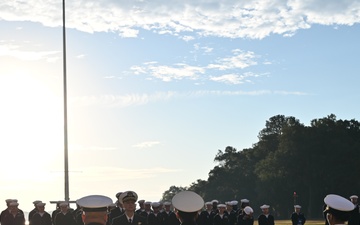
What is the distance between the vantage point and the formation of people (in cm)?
683

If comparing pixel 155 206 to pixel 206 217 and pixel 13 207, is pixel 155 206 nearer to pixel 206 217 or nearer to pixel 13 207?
pixel 206 217

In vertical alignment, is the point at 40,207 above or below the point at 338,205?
below

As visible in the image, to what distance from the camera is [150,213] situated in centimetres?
2562

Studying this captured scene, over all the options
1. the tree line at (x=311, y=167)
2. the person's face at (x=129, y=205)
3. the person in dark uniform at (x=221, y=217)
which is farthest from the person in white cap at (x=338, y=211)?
the tree line at (x=311, y=167)

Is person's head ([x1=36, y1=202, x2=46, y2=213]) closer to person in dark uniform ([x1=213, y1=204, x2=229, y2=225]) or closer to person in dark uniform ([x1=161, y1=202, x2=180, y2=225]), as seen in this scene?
person in dark uniform ([x1=161, y1=202, x2=180, y2=225])

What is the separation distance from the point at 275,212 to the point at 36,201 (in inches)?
2886

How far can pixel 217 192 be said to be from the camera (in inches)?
4747

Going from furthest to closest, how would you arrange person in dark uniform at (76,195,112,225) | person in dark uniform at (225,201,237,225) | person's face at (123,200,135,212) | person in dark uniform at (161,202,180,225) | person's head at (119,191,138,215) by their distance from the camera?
person in dark uniform at (225,201,237,225) → person in dark uniform at (161,202,180,225) → person's face at (123,200,135,212) → person's head at (119,191,138,215) → person in dark uniform at (76,195,112,225)

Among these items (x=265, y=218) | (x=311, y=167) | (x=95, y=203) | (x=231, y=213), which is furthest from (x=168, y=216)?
(x=311, y=167)

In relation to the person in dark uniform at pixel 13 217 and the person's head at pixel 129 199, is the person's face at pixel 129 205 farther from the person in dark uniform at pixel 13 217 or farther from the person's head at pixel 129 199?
the person in dark uniform at pixel 13 217

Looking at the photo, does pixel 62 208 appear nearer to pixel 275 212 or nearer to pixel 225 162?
pixel 275 212

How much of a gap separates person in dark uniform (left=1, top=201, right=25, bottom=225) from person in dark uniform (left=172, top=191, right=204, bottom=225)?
667 inches

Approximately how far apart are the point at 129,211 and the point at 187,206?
14.6ft

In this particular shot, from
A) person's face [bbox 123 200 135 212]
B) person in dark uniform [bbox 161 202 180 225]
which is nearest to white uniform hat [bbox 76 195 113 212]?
person's face [bbox 123 200 135 212]
